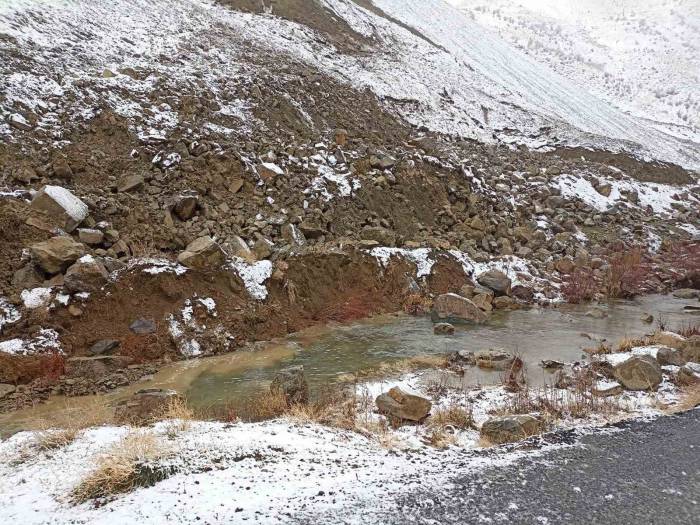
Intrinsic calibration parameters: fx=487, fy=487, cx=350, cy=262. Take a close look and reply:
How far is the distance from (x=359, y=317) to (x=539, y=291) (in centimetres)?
588

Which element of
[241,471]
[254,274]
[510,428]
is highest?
[510,428]

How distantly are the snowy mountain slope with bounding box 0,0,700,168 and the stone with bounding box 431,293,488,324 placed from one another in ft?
27.7

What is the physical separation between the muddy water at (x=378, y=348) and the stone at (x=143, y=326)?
3.03 feet

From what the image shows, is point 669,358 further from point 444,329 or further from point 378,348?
point 378,348

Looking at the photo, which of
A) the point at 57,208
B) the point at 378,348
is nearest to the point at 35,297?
the point at 57,208

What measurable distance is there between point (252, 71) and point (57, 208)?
1122cm

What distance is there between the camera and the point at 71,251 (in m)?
9.39

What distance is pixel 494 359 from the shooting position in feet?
30.7

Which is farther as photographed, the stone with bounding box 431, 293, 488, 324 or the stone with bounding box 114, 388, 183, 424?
the stone with bounding box 431, 293, 488, 324

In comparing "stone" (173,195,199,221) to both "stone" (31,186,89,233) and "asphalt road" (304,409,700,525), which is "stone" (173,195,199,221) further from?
"asphalt road" (304,409,700,525)

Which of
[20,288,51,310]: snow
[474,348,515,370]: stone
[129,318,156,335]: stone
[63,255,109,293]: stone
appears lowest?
[129,318,156,335]: stone

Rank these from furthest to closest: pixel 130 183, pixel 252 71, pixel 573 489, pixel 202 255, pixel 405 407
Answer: pixel 252 71
pixel 130 183
pixel 202 255
pixel 405 407
pixel 573 489

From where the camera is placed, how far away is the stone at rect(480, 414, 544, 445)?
18.9ft

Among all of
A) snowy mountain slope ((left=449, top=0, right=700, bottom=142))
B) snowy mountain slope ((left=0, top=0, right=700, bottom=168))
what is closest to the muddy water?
snowy mountain slope ((left=0, top=0, right=700, bottom=168))
